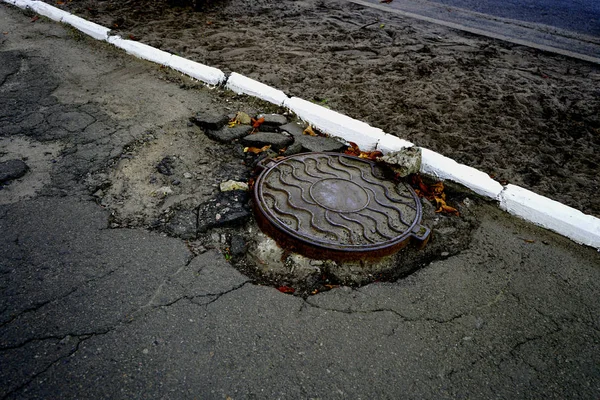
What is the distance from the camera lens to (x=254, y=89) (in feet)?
13.8

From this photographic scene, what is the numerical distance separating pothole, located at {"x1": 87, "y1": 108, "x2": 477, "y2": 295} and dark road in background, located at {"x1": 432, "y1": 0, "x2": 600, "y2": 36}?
21.0 feet

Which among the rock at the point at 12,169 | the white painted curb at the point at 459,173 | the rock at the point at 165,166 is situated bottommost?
the rock at the point at 12,169

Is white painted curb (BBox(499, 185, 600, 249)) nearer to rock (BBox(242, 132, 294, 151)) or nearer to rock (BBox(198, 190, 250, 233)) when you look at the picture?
rock (BBox(242, 132, 294, 151))

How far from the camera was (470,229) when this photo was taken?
110 inches

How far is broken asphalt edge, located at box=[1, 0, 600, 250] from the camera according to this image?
274 cm

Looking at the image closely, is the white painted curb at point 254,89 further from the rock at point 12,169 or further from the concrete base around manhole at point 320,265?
the rock at point 12,169

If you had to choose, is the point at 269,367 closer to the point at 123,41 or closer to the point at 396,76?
the point at 396,76

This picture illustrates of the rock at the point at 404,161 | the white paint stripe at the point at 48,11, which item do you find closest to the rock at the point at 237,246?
the rock at the point at 404,161

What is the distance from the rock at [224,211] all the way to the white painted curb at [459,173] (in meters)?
1.49

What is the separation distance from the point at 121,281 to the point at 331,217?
51.9 inches

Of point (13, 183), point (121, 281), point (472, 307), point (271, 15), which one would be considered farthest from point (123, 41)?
point (472, 307)

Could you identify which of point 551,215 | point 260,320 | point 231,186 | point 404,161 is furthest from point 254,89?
point 551,215

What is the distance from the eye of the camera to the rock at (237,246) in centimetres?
250

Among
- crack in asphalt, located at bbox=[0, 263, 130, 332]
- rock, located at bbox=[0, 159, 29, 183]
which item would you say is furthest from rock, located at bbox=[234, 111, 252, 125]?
crack in asphalt, located at bbox=[0, 263, 130, 332]
